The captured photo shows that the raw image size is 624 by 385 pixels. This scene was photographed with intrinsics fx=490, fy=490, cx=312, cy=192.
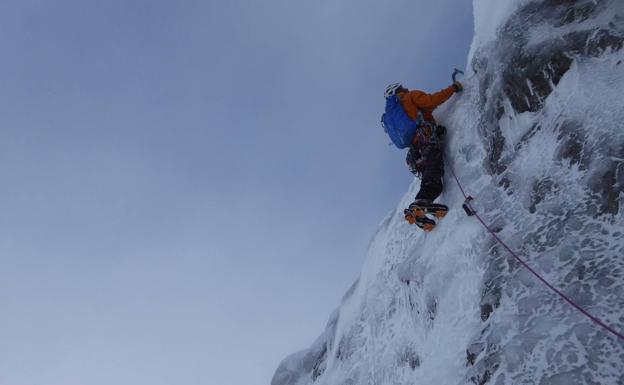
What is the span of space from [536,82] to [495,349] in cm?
395

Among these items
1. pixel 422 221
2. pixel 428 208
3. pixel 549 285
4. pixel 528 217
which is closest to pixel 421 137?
pixel 428 208

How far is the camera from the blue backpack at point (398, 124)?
1037cm

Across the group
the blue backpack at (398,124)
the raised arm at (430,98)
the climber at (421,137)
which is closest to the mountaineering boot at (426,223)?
the climber at (421,137)

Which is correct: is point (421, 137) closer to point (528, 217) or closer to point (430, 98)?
point (430, 98)

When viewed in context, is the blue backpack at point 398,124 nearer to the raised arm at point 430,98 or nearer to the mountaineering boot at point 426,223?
the raised arm at point 430,98

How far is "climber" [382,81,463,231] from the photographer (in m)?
9.30

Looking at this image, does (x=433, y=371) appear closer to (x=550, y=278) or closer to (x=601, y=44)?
(x=550, y=278)

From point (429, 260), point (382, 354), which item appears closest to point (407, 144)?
point (429, 260)

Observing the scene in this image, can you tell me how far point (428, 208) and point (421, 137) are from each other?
1.68m

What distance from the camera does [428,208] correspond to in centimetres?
905

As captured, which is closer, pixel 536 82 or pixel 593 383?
pixel 593 383

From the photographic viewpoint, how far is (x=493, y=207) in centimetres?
768

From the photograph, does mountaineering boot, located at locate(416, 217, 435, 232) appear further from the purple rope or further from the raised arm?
the raised arm

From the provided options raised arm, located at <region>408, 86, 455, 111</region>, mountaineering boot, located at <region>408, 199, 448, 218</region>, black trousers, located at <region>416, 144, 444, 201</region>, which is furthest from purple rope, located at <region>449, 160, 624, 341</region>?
raised arm, located at <region>408, 86, 455, 111</region>
